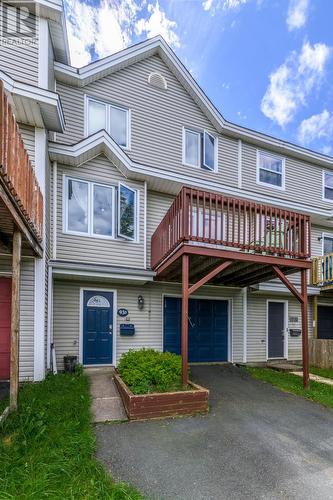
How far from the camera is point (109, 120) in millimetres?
9234

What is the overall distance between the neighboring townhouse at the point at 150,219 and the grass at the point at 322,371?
3.46 ft

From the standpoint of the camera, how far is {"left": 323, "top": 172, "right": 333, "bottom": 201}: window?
42.3 ft

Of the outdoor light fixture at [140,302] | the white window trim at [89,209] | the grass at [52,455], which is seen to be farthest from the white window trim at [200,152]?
the grass at [52,455]

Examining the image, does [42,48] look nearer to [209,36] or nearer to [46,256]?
[46,256]

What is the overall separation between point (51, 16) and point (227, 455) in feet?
30.3

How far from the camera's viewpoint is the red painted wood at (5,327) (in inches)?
263

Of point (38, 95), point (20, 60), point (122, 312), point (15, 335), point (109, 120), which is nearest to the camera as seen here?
point (15, 335)

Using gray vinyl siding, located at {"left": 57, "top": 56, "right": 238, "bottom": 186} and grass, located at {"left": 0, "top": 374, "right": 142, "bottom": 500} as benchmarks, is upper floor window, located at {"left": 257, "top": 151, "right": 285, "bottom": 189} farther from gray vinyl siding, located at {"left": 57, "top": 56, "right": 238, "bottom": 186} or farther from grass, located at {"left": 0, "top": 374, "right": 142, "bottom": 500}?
grass, located at {"left": 0, "top": 374, "right": 142, "bottom": 500}

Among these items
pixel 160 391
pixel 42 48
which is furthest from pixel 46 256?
pixel 42 48

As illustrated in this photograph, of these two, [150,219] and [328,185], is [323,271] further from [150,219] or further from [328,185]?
[150,219]

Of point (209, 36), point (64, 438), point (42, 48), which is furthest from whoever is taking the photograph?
point (209, 36)

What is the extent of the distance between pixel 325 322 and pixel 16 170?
40.7 ft

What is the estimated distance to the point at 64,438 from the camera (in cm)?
396

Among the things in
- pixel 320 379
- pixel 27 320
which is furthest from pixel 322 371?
pixel 27 320
